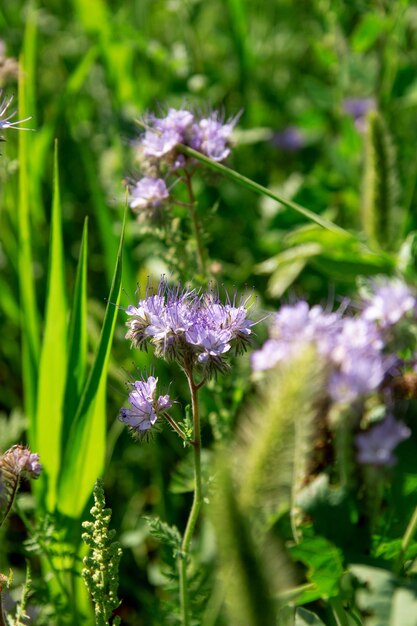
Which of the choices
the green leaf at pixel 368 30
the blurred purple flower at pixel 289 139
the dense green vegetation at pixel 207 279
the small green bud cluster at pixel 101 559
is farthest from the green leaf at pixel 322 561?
the blurred purple flower at pixel 289 139

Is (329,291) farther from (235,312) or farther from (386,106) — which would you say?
(235,312)

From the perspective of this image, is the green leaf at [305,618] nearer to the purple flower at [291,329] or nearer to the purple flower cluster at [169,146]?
the purple flower at [291,329]

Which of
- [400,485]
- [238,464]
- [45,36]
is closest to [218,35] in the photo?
[45,36]

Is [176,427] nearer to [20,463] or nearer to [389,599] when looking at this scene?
→ [20,463]

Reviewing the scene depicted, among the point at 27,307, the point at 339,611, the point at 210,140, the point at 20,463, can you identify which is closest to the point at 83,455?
the point at 20,463

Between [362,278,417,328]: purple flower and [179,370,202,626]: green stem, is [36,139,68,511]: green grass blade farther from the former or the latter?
[362,278,417,328]: purple flower

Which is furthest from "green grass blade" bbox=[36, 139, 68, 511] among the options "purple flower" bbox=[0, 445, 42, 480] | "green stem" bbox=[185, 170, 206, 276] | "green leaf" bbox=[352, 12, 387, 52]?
"green leaf" bbox=[352, 12, 387, 52]
